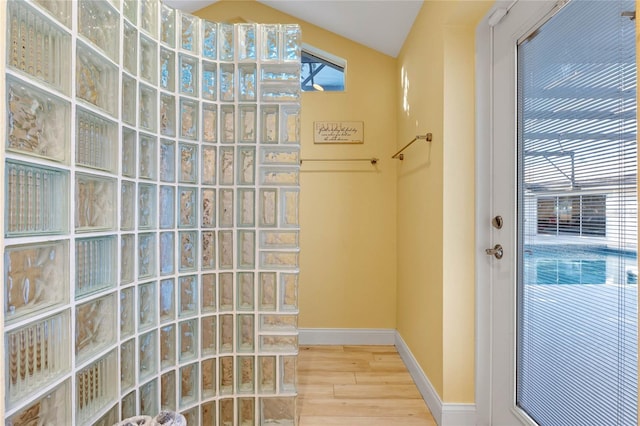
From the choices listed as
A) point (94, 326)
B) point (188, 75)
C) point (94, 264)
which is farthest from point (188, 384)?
point (188, 75)

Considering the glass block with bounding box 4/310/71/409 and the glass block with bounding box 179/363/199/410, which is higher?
the glass block with bounding box 4/310/71/409

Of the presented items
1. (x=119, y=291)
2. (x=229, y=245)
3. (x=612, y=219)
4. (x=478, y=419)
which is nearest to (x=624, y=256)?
(x=612, y=219)

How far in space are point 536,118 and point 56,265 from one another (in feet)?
5.21

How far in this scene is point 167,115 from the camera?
1274 millimetres

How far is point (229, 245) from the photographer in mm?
1443

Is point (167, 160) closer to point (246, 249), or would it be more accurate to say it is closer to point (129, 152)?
point (129, 152)

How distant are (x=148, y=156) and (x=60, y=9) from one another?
1.54ft

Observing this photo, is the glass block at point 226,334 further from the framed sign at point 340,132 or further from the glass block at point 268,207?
the framed sign at point 340,132

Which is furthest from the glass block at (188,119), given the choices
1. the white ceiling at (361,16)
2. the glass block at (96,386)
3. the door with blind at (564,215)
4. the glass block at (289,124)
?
the white ceiling at (361,16)

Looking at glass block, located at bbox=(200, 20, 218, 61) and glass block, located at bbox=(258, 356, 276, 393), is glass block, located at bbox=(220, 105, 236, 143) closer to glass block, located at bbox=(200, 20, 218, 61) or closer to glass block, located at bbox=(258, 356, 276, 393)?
glass block, located at bbox=(200, 20, 218, 61)

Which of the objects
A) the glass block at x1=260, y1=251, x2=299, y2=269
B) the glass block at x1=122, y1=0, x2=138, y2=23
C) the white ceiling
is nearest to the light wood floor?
the glass block at x1=260, y1=251, x2=299, y2=269

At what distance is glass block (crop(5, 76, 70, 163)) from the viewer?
744 mm

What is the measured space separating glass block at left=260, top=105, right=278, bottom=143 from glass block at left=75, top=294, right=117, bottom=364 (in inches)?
32.0

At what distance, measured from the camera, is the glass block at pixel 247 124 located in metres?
1.44
